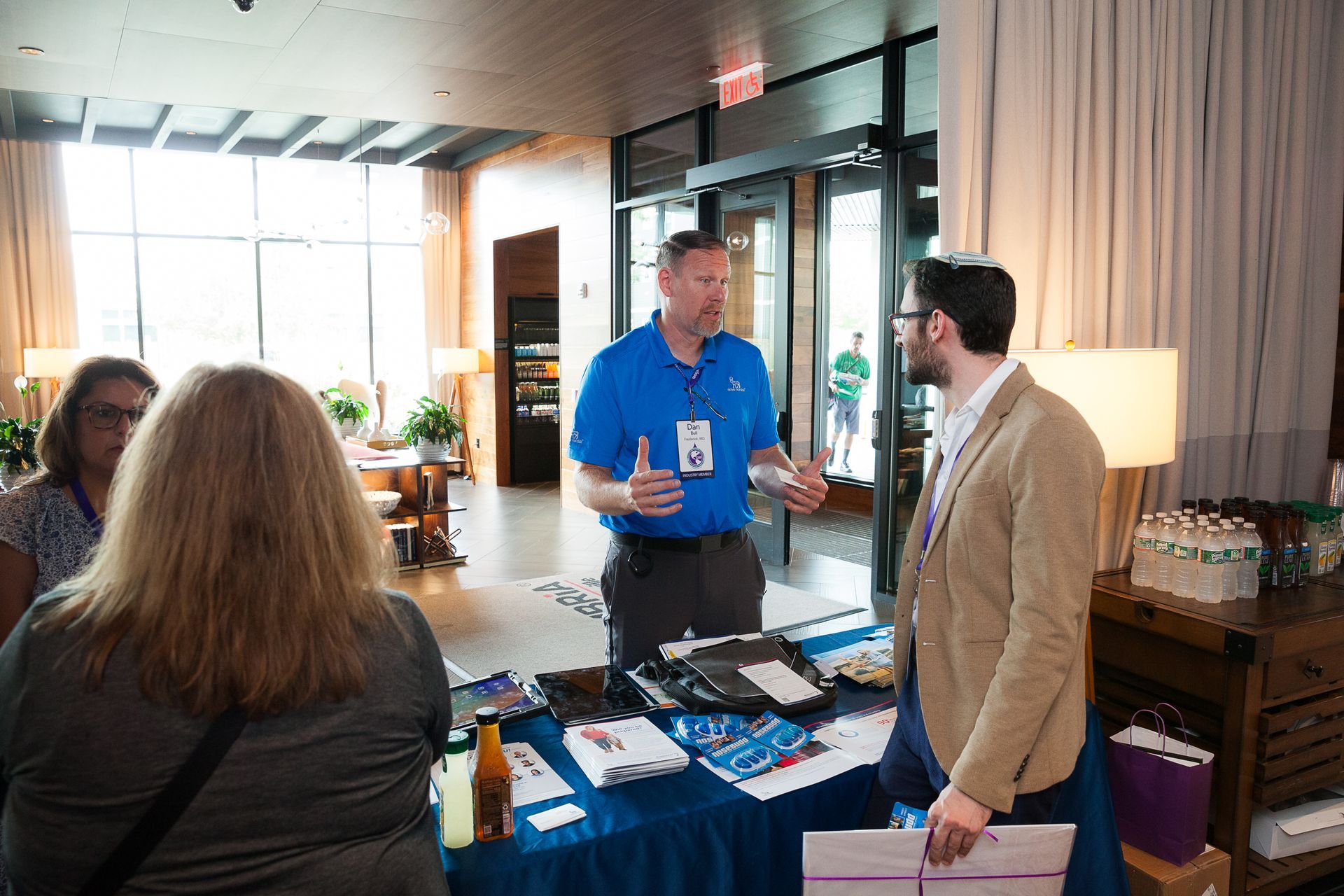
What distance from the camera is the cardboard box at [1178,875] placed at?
83.0 inches

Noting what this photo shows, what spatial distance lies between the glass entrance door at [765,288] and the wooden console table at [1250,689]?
12.2 feet

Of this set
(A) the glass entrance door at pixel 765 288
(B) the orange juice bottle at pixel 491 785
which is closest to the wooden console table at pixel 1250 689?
(B) the orange juice bottle at pixel 491 785

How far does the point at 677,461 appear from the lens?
2.56 m

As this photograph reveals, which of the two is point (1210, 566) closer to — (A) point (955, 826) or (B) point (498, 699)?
(A) point (955, 826)

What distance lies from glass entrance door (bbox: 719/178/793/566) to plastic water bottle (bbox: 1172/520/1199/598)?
3.67 m

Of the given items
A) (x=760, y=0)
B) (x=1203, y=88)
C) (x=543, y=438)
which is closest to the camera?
(x=1203, y=88)

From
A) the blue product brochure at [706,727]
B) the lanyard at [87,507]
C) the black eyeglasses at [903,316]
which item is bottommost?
the blue product brochure at [706,727]

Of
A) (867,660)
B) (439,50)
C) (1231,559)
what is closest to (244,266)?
(439,50)

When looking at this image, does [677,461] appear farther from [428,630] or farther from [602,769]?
[428,630]

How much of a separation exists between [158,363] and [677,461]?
10638 millimetres

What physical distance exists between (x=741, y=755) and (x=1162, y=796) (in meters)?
1.12

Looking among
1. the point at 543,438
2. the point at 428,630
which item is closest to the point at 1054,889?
the point at 428,630

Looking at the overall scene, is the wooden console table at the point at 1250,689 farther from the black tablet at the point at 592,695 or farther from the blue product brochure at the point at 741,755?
the black tablet at the point at 592,695

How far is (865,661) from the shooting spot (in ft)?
7.35
